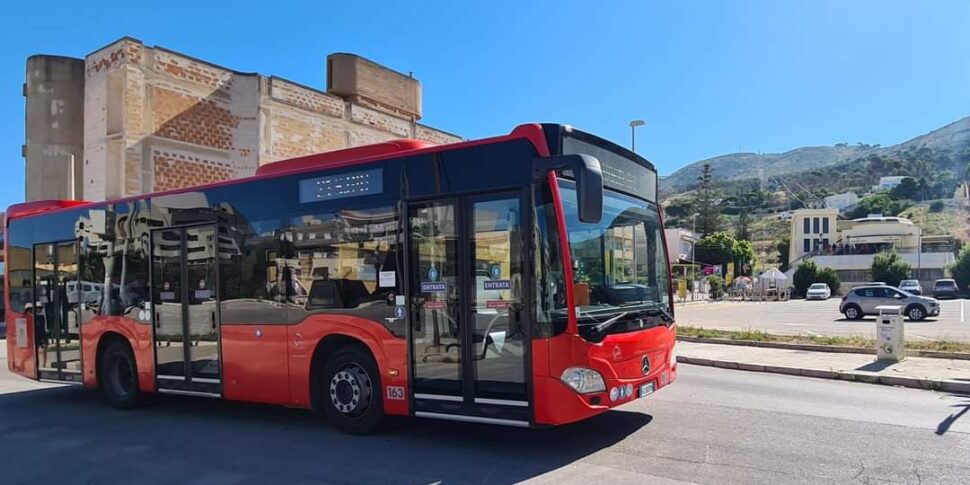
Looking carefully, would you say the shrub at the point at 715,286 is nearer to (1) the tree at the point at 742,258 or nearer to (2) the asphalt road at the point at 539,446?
(1) the tree at the point at 742,258

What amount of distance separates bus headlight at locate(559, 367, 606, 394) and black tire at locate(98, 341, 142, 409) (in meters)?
6.98

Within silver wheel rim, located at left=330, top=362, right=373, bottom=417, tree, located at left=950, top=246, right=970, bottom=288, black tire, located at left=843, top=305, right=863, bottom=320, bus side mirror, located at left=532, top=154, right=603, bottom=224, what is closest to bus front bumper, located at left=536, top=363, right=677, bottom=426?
bus side mirror, located at left=532, top=154, right=603, bottom=224

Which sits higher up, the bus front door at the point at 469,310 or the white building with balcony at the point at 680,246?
the white building with balcony at the point at 680,246

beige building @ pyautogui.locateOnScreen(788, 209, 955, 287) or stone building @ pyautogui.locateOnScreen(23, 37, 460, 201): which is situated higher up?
stone building @ pyautogui.locateOnScreen(23, 37, 460, 201)

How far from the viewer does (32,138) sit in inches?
994

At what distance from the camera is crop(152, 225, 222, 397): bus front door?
8727mm

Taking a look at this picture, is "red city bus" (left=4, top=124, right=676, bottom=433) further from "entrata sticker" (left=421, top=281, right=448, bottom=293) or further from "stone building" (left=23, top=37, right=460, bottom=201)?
"stone building" (left=23, top=37, right=460, bottom=201)

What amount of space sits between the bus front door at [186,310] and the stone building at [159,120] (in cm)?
1543

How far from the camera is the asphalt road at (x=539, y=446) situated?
5895 millimetres

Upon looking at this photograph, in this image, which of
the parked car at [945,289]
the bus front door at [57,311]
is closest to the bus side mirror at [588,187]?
the bus front door at [57,311]

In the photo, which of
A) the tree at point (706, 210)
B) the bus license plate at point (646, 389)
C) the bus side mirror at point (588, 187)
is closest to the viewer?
the bus side mirror at point (588, 187)

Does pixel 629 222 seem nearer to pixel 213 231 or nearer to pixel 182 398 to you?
pixel 213 231

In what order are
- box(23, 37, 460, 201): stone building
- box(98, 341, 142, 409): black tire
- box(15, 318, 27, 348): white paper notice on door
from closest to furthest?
box(98, 341, 142, 409): black tire, box(15, 318, 27, 348): white paper notice on door, box(23, 37, 460, 201): stone building

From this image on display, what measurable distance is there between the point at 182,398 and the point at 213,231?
3.75m
